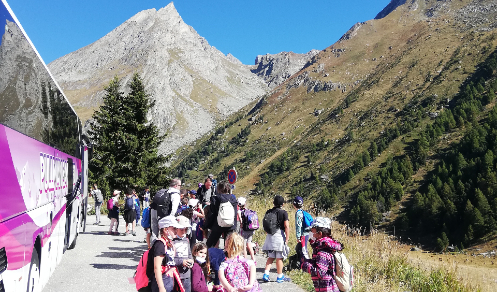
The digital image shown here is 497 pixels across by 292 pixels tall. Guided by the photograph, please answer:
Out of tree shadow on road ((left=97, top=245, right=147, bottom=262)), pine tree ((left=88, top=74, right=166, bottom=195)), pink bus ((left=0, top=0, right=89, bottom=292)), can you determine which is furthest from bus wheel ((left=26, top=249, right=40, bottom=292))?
pine tree ((left=88, top=74, right=166, bottom=195))

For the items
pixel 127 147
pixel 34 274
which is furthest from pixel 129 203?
pixel 127 147

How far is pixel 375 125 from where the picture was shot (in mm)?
120938

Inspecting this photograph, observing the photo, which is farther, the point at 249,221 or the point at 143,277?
the point at 249,221

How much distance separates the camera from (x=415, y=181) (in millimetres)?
94562

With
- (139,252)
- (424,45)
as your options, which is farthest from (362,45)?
(139,252)

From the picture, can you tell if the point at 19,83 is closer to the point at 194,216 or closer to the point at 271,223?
the point at 194,216

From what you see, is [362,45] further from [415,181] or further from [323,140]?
[415,181]

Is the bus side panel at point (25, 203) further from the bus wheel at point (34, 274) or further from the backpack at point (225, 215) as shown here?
the backpack at point (225, 215)

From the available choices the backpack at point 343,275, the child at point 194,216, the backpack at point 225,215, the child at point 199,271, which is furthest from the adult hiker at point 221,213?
the backpack at point 343,275

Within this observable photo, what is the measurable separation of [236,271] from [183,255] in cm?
59

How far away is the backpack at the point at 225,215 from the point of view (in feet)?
21.2

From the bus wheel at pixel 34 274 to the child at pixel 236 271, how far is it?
2.38m

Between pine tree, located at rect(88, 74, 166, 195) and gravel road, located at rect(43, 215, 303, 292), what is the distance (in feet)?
50.3

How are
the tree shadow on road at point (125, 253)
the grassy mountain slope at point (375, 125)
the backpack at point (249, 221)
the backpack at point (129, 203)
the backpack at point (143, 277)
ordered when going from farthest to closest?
the grassy mountain slope at point (375, 125) < the backpack at point (129, 203) < the tree shadow on road at point (125, 253) < the backpack at point (249, 221) < the backpack at point (143, 277)
